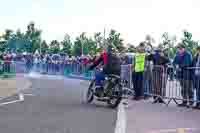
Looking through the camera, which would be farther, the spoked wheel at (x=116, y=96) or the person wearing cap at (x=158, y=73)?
the person wearing cap at (x=158, y=73)

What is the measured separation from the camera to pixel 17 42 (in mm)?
71562

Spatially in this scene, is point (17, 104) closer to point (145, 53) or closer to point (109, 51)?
point (109, 51)

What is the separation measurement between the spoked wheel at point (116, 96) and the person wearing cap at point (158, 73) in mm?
1697

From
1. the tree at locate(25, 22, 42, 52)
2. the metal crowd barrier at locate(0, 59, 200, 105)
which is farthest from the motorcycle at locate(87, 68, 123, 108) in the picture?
the tree at locate(25, 22, 42, 52)

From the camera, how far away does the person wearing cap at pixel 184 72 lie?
13.7 meters

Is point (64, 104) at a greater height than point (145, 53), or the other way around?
point (145, 53)

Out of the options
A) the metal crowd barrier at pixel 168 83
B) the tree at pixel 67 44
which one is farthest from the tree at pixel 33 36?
the metal crowd barrier at pixel 168 83

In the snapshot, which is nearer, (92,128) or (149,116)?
(92,128)

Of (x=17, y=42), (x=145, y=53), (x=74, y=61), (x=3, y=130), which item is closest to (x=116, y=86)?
(x=145, y=53)

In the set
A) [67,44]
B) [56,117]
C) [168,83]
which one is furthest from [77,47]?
[56,117]

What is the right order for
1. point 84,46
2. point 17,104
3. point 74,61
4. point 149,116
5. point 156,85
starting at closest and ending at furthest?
point 149,116
point 17,104
point 156,85
point 74,61
point 84,46

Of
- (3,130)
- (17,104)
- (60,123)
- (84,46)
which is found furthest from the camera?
(84,46)

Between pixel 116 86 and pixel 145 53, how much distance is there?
2.67m

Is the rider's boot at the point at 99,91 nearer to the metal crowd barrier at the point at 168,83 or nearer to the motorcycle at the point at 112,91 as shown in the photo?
the motorcycle at the point at 112,91
